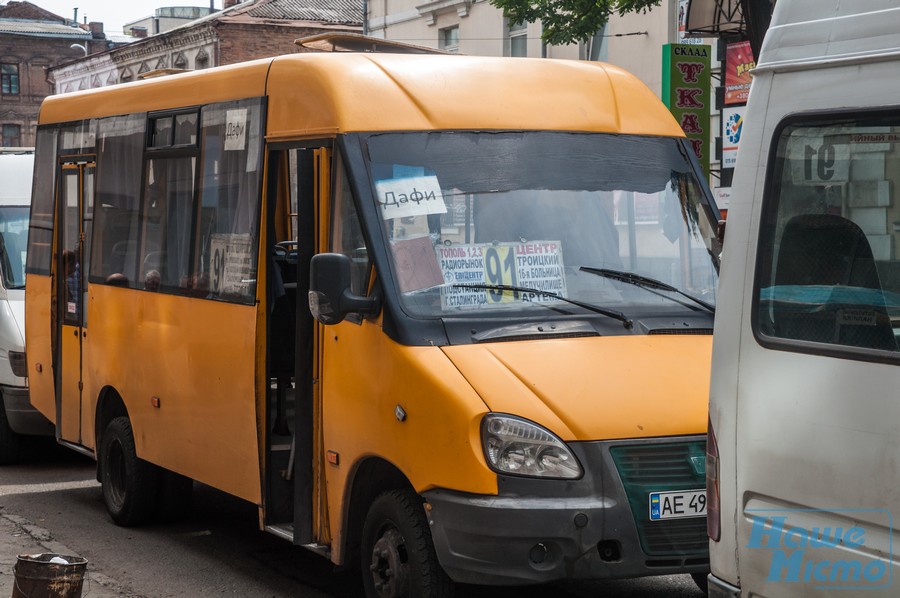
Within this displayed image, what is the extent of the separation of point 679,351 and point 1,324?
772 centimetres

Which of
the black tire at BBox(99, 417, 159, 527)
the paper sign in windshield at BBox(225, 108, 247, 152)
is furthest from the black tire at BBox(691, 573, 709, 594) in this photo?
the black tire at BBox(99, 417, 159, 527)

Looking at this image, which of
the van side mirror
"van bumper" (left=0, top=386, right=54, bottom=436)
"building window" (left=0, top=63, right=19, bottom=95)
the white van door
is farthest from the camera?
"building window" (left=0, top=63, right=19, bottom=95)

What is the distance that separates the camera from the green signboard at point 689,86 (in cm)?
1719

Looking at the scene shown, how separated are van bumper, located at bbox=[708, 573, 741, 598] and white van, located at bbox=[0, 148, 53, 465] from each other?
28.0 feet

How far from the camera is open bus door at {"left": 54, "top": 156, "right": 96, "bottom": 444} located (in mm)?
9992

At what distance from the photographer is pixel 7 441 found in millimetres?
12125

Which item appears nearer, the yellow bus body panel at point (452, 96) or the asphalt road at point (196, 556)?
the yellow bus body panel at point (452, 96)

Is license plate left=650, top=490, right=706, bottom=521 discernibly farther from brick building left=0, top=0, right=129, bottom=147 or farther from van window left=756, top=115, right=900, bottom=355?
brick building left=0, top=0, right=129, bottom=147

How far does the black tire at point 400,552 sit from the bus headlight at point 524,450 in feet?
1.83

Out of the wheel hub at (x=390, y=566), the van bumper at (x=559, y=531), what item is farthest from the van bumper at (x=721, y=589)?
the wheel hub at (x=390, y=566)

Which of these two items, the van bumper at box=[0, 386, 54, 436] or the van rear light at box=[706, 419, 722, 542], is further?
the van bumper at box=[0, 386, 54, 436]

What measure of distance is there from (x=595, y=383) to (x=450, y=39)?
2759cm

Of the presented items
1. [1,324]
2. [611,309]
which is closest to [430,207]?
[611,309]

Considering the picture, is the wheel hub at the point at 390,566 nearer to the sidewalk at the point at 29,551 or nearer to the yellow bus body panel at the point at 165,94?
the sidewalk at the point at 29,551
